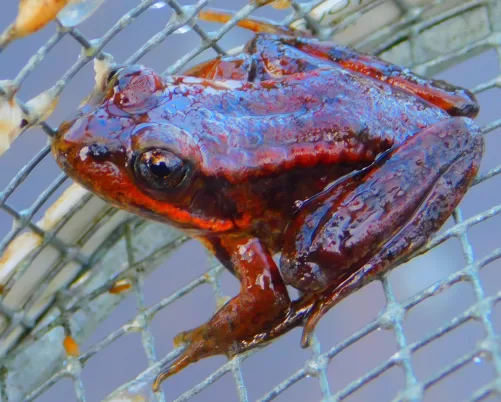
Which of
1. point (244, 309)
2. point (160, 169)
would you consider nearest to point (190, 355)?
point (244, 309)

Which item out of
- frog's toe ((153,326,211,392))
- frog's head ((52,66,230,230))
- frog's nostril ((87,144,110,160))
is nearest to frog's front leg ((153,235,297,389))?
frog's toe ((153,326,211,392))

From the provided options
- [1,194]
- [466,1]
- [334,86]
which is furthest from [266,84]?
[466,1]

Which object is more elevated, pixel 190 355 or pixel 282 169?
pixel 282 169

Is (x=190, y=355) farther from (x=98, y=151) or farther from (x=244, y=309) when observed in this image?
(x=98, y=151)

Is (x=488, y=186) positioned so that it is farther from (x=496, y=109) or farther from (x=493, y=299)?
(x=493, y=299)

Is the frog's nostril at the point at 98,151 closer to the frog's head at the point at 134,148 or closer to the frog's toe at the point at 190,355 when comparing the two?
the frog's head at the point at 134,148

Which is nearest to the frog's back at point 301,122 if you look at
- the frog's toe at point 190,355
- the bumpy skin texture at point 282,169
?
the bumpy skin texture at point 282,169

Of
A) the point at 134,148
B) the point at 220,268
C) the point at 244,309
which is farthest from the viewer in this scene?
the point at 220,268

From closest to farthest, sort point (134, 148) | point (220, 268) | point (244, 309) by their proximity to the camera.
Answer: point (134, 148)
point (244, 309)
point (220, 268)
